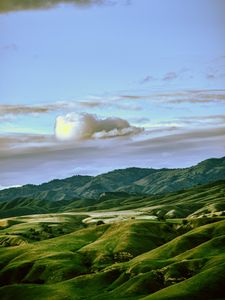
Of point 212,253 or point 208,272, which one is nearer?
point 208,272

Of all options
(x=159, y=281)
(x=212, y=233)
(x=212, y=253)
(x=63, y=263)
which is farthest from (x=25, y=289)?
(x=212, y=233)

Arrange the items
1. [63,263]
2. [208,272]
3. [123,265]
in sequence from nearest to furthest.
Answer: [208,272] → [123,265] → [63,263]

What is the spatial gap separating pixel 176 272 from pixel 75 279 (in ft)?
114

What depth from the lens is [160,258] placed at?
174500mm

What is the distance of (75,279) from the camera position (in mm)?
161250

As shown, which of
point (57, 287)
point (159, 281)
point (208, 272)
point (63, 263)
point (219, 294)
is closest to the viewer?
point (219, 294)

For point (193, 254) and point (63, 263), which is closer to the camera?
point (193, 254)

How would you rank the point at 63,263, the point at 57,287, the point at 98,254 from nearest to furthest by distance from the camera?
1. the point at 57,287
2. the point at 63,263
3. the point at 98,254

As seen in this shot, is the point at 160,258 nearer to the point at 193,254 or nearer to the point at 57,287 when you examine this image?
the point at 193,254

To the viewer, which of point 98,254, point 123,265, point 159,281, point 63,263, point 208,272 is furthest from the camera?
point 98,254

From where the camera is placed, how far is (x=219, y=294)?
12150 cm

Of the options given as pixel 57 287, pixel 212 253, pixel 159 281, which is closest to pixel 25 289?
pixel 57 287

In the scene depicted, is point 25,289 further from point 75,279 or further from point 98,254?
point 98,254

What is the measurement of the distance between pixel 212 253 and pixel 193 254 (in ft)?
18.5
